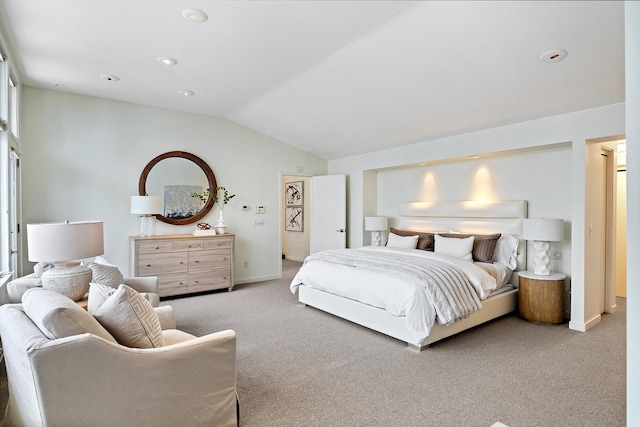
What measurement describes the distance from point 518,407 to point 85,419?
241 centimetres

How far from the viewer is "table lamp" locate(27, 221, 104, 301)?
232 cm

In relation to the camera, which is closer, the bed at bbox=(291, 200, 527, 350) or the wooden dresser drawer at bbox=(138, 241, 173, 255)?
the bed at bbox=(291, 200, 527, 350)

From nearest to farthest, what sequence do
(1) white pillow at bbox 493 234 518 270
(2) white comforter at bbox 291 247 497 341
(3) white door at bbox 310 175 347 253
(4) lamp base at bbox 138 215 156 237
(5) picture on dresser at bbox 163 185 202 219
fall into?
(2) white comforter at bbox 291 247 497 341 → (1) white pillow at bbox 493 234 518 270 → (4) lamp base at bbox 138 215 156 237 → (5) picture on dresser at bbox 163 185 202 219 → (3) white door at bbox 310 175 347 253

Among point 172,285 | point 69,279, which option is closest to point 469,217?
point 172,285

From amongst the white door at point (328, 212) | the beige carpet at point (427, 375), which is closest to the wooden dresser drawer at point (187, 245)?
the beige carpet at point (427, 375)

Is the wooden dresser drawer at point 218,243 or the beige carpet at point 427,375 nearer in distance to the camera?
the beige carpet at point 427,375

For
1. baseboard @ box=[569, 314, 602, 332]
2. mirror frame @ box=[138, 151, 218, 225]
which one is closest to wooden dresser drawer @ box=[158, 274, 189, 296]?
mirror frame @ box=[138, 151, 218, 225]

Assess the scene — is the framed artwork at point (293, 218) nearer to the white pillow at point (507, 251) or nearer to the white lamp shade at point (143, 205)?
the white lamp shade at point (143, 205)

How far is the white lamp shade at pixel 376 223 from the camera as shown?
5.91m

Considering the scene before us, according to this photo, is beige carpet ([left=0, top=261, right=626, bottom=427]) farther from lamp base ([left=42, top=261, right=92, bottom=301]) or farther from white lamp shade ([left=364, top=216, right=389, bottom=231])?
white lamp shade ([left=364, top=216, right=389, bottom=231])

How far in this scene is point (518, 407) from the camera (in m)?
2.23

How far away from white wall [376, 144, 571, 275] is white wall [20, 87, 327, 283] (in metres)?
2.32

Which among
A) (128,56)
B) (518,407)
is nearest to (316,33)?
(128,56)

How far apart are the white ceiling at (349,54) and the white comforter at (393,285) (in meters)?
1.83
